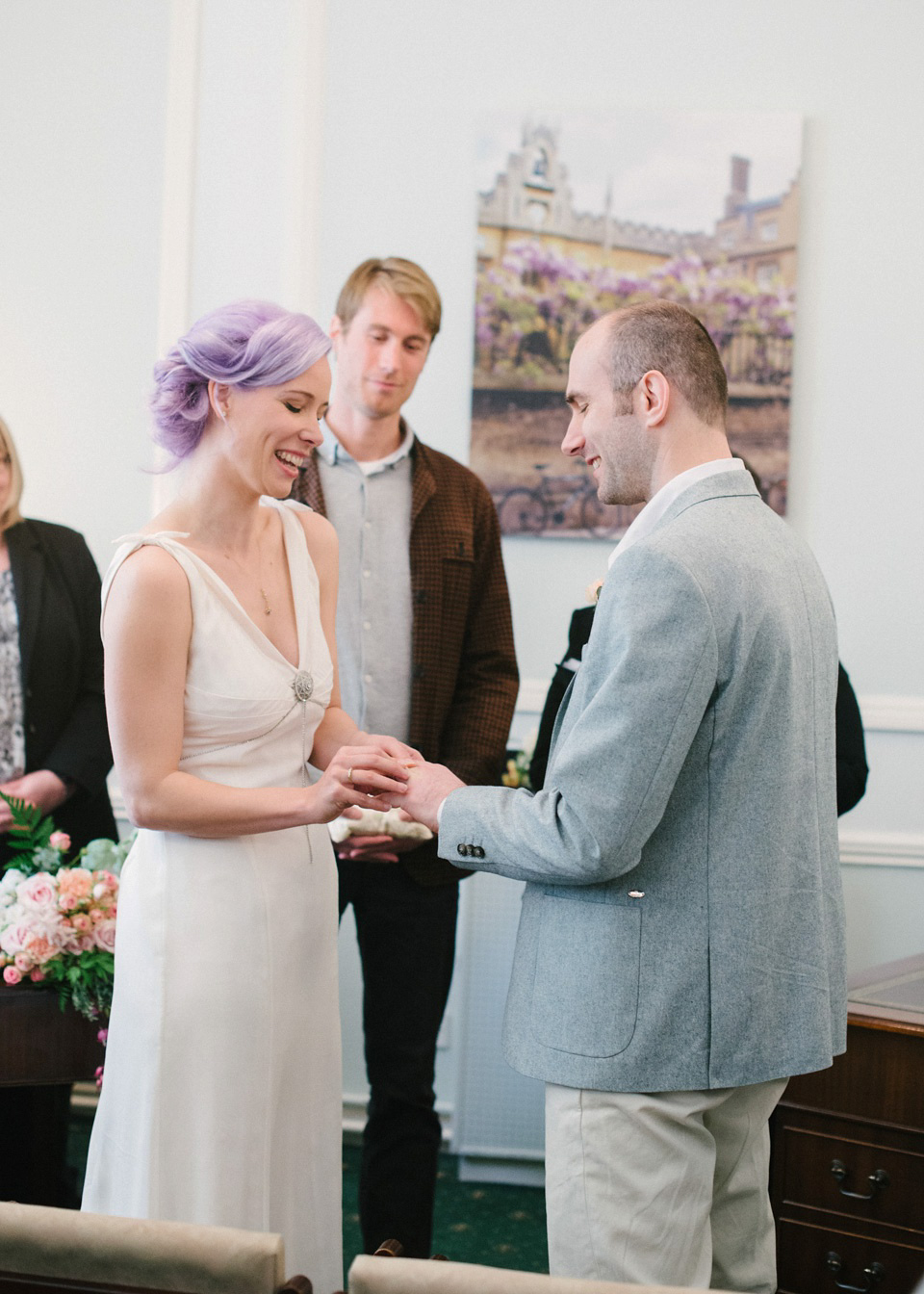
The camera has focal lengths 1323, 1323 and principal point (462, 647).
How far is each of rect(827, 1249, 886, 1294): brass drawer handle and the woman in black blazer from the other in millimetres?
1650

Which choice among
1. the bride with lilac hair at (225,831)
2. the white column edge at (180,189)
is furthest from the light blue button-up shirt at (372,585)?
the white column edge at (180,189)

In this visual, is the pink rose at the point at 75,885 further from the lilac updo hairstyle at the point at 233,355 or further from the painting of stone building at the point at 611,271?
the painting of stone building at the point at 611,271

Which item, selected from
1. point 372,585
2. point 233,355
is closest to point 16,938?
point 372,585

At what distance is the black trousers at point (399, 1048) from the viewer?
2.74m

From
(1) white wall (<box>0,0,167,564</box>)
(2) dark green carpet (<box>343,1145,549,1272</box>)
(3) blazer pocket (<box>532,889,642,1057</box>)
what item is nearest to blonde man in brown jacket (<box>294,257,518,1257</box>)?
(2) dark green carpet (<box>343,1145,549,1272</box>)

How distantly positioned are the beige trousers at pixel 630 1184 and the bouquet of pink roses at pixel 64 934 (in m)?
1.03

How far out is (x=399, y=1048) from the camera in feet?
9.05

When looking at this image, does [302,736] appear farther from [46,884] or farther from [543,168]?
[543,168]

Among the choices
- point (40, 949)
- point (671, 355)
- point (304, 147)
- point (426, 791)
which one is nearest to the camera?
point (671, 355)

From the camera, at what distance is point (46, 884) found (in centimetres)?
249

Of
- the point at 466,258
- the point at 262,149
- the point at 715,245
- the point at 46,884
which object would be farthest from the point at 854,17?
the point at 46,884

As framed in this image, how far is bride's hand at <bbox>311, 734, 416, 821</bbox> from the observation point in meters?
1.96

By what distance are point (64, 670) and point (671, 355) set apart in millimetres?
1916

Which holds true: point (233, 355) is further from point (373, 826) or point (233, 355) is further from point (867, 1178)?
point (867, 1178)
